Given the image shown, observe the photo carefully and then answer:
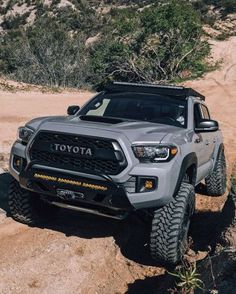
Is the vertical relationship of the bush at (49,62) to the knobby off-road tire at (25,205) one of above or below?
below

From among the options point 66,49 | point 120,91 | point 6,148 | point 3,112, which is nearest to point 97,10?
point 66,49

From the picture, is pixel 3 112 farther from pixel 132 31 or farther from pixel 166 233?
pixel 132 31

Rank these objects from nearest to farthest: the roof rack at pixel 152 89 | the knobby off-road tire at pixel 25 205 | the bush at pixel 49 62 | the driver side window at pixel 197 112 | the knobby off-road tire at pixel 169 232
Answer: the knobby off-road tire at pixel 169 232 → the knobby off-road tire at pixel 25 205 → the roof rack at pixel 152 89 → the driver side window at pixel 197 112 → the bush at pixel 49 62

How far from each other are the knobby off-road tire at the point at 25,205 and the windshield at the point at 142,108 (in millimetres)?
1372

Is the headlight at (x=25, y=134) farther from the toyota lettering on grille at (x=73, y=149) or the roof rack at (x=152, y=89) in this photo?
the roof rack at (x=152, y=89)

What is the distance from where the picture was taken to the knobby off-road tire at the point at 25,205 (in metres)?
6.23

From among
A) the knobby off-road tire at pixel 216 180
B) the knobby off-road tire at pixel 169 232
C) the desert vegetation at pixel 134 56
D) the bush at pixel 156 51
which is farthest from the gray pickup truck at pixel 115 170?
the bush at pixel 156 51

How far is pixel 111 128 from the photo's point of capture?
5.38m

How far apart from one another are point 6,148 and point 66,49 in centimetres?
1882

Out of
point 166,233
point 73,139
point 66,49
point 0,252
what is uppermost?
point 73,139

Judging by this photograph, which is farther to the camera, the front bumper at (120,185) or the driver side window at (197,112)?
the driver side window at (197,112)

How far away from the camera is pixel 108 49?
89.7ft

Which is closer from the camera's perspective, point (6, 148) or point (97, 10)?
point (6, 148)

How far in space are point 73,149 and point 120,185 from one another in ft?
2.10
